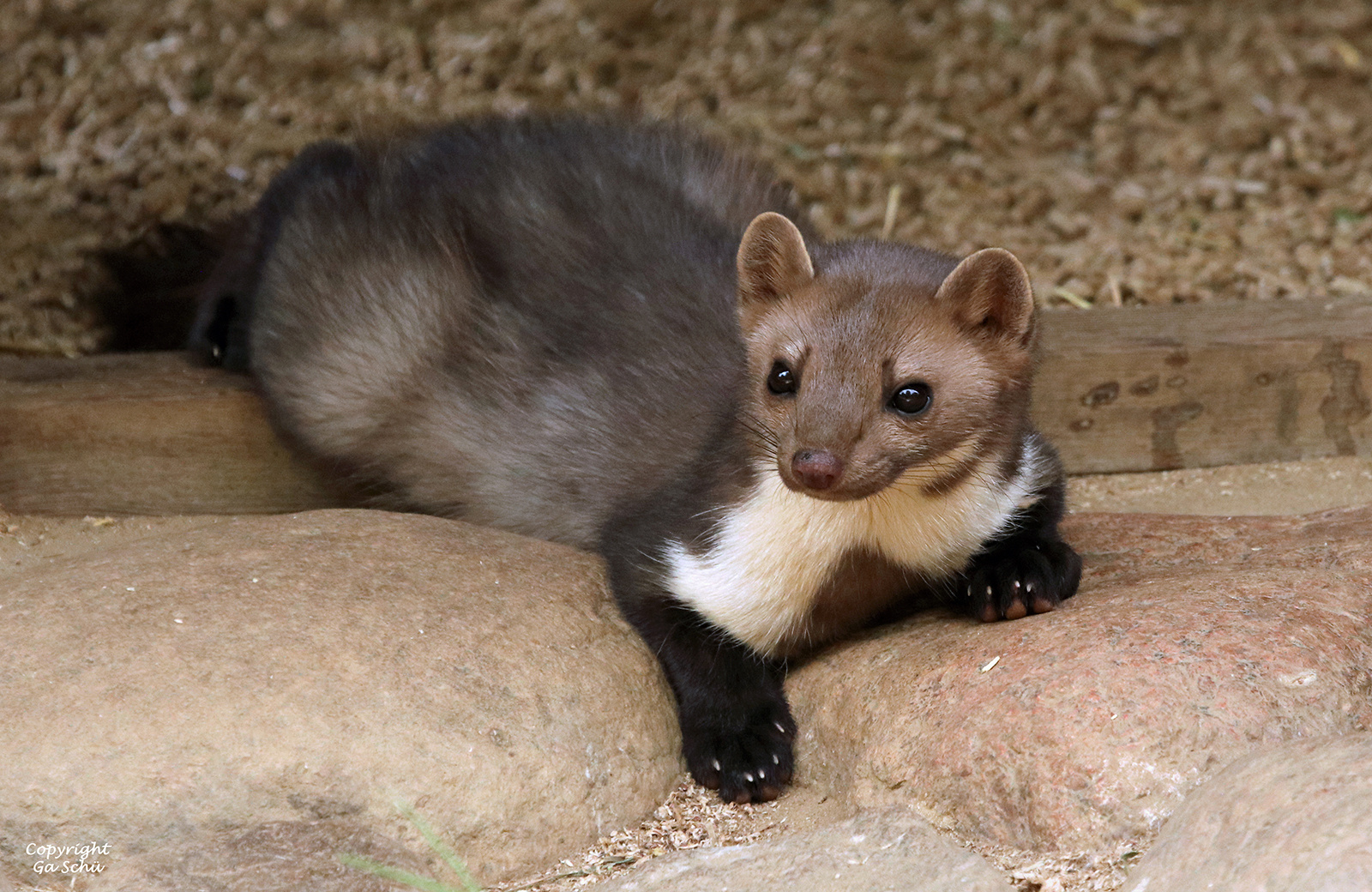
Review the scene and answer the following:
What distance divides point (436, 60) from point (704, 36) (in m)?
1.50

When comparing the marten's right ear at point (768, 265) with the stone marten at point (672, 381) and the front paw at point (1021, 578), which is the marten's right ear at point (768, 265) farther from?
the front paw at point (1021, 578)

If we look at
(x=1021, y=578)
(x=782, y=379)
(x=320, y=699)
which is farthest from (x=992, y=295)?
(x=320, y=699)

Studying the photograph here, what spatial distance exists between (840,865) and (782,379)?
46.0 inches

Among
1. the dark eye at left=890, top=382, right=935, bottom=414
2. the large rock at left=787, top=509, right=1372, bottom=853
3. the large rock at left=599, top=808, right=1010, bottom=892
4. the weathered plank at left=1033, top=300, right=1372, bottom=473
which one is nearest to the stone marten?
the dark eye at left=890, top=382, right=935, bottom=414

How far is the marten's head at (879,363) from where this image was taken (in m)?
3.52

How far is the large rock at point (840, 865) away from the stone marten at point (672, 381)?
0.71 meters

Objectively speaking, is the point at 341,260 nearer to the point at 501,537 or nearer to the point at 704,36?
the point at 501,537

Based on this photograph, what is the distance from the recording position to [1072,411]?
5.70m

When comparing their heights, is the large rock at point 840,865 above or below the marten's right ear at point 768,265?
below

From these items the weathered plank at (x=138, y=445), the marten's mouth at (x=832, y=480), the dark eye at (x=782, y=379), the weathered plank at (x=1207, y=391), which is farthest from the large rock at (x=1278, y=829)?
the weathered plank at (x=138, y=445)

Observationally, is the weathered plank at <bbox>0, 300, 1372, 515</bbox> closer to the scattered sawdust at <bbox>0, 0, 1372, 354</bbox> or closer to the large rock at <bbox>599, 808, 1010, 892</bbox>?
the scattered sawdust at <bbox>0, 0, 1372, 354</bbox>

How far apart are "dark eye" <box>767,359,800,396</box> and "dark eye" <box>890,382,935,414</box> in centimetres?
24

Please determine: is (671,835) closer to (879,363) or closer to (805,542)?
(805,542)

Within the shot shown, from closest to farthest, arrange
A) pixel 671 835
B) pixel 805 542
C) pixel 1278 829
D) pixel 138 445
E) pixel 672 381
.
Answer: pixel 1278 829 → pixel 671 835 → pixel 805 542 → pixel 672 381 → pixel 138 445
